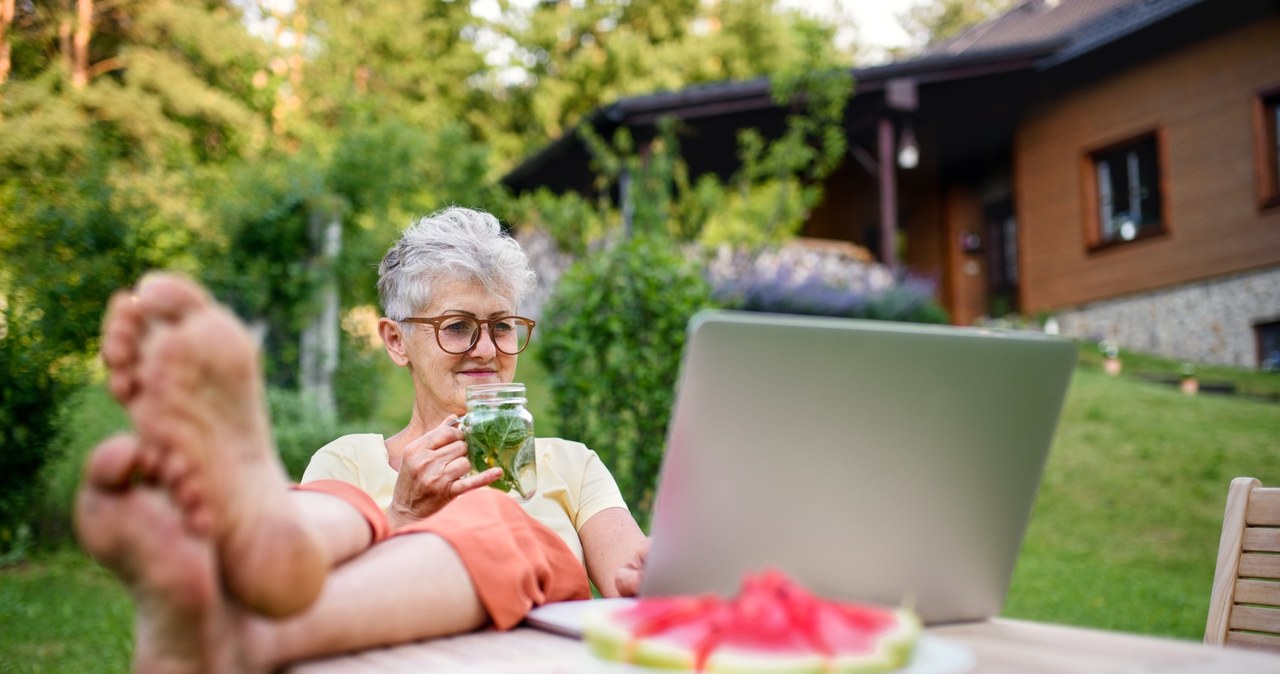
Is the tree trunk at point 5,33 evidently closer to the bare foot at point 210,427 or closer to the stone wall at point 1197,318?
the stone wall at point 1197,318

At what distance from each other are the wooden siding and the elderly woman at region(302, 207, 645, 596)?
10.3 m

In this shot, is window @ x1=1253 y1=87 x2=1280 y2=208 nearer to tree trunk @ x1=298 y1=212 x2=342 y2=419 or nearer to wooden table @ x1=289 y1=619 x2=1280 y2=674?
tree trunk @ x1=298 y1=212 x2=342 y2=419

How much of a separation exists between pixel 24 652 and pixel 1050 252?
11.6 m

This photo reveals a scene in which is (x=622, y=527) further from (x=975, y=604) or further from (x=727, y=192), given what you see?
(x=727, y=192)

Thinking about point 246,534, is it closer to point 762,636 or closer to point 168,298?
point 168,298

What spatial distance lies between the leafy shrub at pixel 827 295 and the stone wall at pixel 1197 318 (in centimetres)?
276

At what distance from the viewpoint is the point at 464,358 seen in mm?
2162

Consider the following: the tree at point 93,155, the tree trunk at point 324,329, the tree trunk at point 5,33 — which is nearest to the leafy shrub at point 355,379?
the tree trunk at point 324,329

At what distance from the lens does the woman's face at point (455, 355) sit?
2.16 metres

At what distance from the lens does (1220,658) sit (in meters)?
1.06

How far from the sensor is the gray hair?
217 cm

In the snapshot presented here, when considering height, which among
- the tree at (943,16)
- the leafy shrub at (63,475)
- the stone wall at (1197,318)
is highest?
the tree at (943,16)

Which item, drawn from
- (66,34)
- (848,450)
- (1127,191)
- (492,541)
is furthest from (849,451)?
(66,34)

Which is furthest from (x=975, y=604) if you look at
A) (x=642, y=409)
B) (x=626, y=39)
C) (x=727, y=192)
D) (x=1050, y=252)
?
(x=626, y=39)
